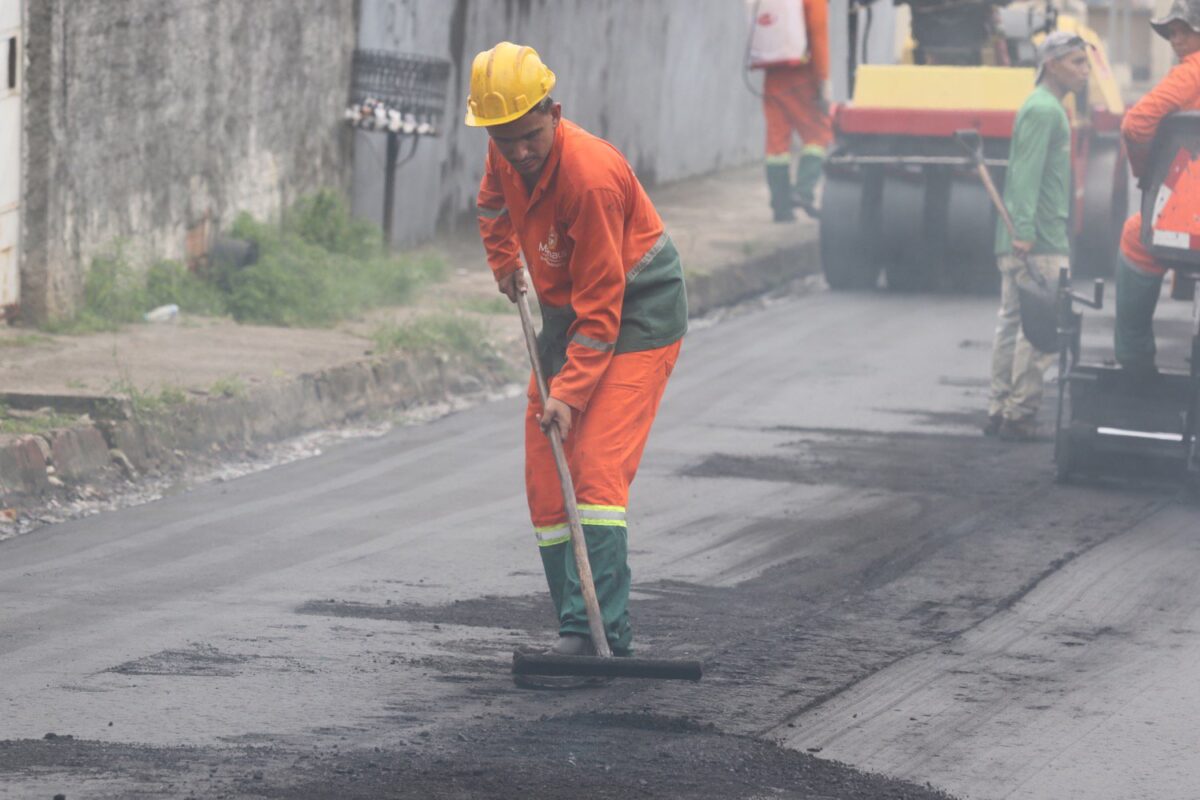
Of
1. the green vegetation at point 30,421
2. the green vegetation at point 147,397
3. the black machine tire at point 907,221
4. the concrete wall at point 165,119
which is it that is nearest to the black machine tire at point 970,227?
the black machine tire at point 907,221

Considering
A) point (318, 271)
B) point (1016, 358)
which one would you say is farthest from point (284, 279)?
point (1016, 358)

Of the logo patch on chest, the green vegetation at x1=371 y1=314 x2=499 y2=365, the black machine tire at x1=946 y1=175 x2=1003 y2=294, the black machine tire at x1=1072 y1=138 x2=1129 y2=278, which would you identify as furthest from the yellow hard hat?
the black machine tire at x1=1072 y1=138 x2=1129 y2=278

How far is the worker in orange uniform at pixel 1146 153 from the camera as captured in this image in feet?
28.4

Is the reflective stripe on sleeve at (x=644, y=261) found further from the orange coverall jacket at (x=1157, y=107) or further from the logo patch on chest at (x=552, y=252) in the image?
the orange coverall jacket at (x=1157, y=107)

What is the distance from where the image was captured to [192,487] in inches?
337

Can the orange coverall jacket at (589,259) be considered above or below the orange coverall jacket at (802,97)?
above

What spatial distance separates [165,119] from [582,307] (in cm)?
645

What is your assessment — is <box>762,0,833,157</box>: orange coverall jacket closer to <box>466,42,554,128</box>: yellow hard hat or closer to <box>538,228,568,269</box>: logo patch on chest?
<box>538,228,568,269</box>: logo patch on chest

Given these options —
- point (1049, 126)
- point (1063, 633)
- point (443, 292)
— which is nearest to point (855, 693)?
point (1063, 633)

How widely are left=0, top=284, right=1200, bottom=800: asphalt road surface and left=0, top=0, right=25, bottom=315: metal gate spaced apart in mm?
2147

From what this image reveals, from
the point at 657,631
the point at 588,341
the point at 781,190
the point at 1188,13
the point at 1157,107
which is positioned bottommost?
the point at 781,190

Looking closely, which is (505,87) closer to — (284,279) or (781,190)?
(284,279)

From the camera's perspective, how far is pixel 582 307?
5598 millimetres

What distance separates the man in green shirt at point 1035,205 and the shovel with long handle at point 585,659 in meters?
4.61
